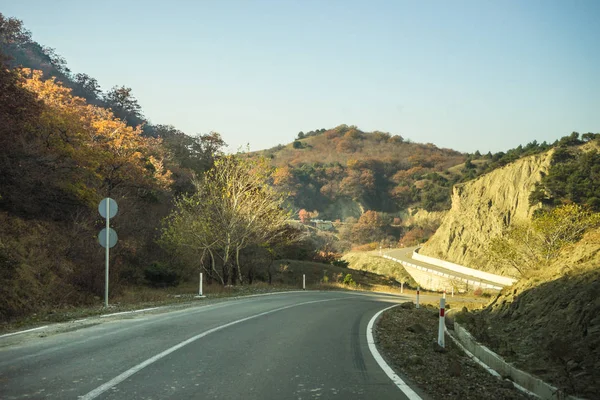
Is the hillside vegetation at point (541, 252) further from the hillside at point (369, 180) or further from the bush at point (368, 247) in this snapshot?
the hillside at point (369, 180)

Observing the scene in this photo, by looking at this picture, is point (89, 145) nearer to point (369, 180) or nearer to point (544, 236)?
point (544, 236)

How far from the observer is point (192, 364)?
699 centimetres

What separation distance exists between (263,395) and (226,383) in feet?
2.24

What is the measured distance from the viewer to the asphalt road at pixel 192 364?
5613 mm

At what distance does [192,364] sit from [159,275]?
69.2 feet

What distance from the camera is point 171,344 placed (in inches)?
335

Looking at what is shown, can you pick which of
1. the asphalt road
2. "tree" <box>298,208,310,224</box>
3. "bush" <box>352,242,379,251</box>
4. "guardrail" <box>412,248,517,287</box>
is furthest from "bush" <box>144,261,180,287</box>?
"tree" <box>298,208,310,224</box>

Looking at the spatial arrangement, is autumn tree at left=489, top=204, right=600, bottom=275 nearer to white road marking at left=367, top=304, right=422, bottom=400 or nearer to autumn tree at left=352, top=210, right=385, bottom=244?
white road marking at left=367, top=304, right=422, bottom=400

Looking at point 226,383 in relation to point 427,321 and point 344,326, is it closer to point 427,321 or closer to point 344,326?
point 344,326

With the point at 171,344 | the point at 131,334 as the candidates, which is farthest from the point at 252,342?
the point at 131,334

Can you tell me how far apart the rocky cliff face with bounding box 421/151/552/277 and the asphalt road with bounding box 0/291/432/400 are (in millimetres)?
50191

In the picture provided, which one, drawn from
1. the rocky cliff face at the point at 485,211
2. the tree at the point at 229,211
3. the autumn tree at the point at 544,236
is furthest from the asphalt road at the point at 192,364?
the rocky cliff face at the point at 485,211

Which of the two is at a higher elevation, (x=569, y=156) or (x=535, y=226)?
(x=569, y=156)

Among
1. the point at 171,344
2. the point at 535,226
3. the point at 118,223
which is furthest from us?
the point at 535,226
